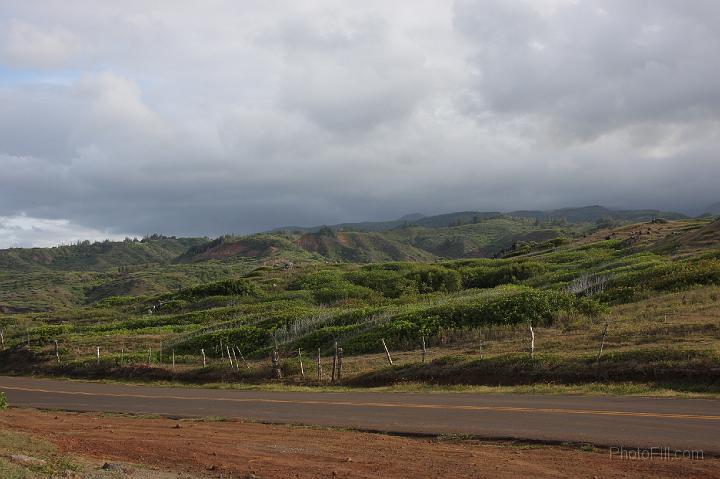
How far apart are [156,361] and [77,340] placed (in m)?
12.2

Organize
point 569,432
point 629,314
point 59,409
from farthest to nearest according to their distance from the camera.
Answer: point 629,314 → point 59,409 → point 569,432

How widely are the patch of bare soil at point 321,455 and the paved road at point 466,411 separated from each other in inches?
42.3

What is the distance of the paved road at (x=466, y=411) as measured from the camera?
1423 cm

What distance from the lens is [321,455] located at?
13883 millimetres

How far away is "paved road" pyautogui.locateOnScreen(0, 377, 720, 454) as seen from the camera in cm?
1423

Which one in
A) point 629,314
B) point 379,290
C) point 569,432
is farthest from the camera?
point 379,290

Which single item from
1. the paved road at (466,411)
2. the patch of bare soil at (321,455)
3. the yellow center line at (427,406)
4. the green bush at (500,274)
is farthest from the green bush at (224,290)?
the patch of bare soil at (321,455)

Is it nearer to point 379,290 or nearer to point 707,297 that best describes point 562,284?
point 707,297

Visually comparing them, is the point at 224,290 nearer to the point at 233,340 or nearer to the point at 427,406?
the point at 233,340

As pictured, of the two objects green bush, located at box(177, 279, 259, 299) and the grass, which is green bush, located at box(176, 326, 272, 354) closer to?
the grass

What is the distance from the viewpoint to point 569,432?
14.6m

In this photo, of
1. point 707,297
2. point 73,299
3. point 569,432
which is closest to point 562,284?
point 707,297

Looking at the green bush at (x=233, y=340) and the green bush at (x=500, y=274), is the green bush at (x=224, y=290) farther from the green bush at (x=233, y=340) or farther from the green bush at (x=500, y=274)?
the green bush at (x=233, y=340)

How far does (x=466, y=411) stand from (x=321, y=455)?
6.00 metres
